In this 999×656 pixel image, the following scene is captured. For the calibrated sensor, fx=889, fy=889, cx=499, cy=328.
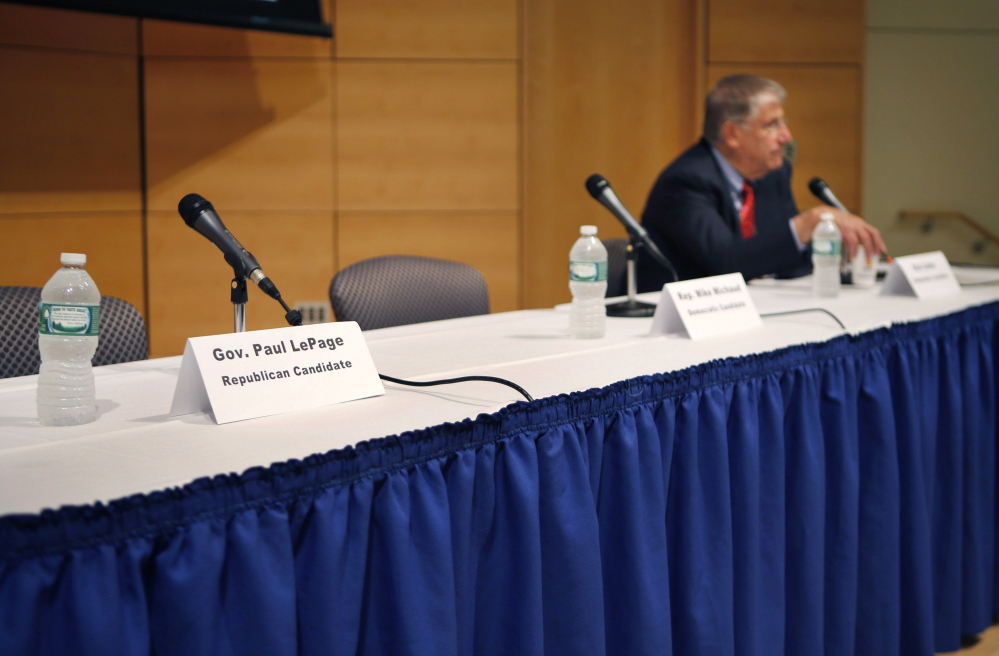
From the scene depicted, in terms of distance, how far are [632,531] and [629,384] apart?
0.19 metres

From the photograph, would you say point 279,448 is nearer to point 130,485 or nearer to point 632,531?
point 130,485

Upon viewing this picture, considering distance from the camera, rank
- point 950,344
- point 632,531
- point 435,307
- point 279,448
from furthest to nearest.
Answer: point 435,307, point 950,344, point 632,531, point 279,448

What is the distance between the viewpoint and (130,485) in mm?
815

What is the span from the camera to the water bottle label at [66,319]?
3.27ft

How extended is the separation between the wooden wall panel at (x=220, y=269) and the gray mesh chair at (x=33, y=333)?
7.50 feet

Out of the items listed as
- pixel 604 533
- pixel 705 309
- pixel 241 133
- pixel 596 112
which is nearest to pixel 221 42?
pixel 241 133

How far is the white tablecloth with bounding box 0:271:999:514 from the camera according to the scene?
858 millimetres

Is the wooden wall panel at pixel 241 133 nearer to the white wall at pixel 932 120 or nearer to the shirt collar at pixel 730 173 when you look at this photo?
the shirt collar at pixel 730 173

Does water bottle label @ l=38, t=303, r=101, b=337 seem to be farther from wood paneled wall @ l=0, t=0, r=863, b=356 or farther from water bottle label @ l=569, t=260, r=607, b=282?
wood paneled wall @ l=0, t=0, r=863, b=356

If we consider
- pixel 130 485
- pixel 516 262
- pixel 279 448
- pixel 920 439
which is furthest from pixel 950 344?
pixel 516 262

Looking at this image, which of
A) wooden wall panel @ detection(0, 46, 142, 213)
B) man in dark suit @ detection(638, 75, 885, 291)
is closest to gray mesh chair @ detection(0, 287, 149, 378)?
man in dark suit @ detection(638, 75, 885, 291)

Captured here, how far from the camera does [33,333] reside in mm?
1622

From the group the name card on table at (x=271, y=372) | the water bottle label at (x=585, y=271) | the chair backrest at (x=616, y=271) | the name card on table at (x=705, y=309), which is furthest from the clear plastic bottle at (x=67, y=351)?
the chair backrest at (x=616, y=271)

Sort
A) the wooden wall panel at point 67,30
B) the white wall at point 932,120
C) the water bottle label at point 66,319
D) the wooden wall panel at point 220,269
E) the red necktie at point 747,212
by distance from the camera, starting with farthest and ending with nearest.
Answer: the white wall at point 932,120 < the wooden wall panel at point 220,269 < the wooden wall panel at point 67,30 < the red necktie at point 747,212 < the water bottle label at point 66,319
